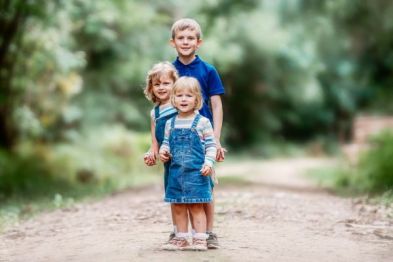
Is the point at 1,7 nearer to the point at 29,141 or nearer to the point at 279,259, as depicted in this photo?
the point at 29,141

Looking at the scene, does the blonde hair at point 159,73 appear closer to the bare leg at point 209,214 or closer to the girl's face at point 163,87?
the girl's face at point 163,87

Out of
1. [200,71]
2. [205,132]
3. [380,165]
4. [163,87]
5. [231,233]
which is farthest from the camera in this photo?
[380,165]

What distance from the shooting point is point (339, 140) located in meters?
41.3

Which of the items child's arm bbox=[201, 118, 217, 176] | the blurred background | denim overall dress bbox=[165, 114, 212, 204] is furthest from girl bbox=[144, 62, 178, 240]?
the blurred background

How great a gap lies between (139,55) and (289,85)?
1394cm

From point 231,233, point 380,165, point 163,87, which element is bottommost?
point 231,233

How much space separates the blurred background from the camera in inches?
605

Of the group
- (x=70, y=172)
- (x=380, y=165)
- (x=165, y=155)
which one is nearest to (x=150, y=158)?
(x=165, y=155)

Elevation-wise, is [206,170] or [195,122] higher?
[195,122]

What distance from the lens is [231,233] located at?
7086 mm

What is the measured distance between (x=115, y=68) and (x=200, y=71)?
48.6 feet

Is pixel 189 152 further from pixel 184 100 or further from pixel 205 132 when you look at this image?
pixel 184 100

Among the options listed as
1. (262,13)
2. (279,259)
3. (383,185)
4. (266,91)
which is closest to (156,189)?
(383,185)

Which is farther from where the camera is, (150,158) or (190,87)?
(150,158)
